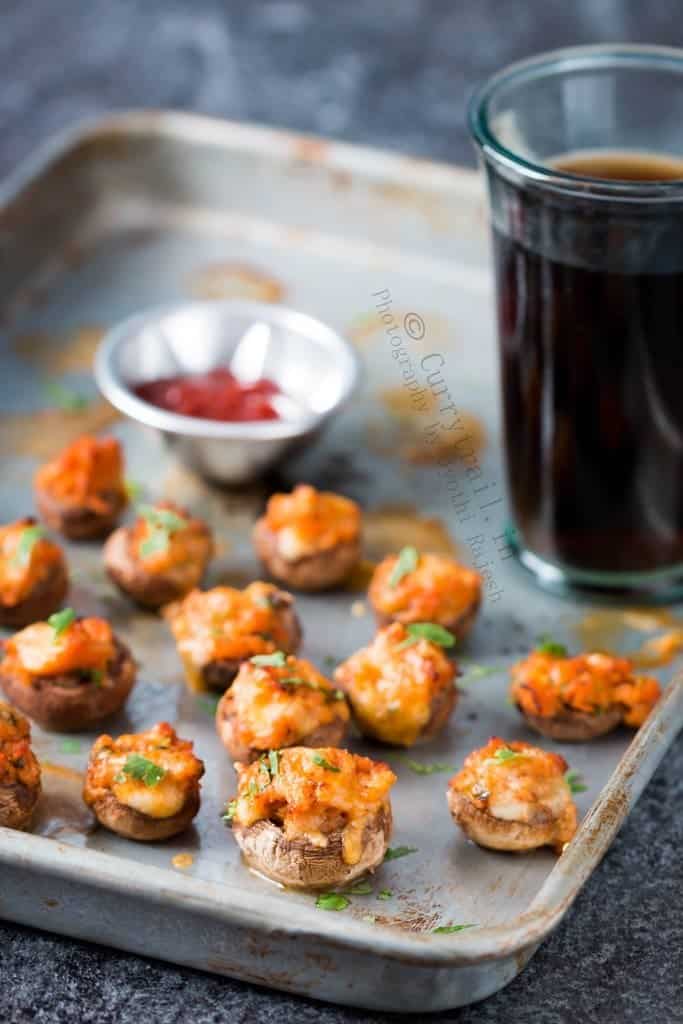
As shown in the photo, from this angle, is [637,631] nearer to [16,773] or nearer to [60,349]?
[16,773]

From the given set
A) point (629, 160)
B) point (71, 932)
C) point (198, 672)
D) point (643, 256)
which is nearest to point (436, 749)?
point (198, 672)

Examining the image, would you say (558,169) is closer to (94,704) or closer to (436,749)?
(436,749)

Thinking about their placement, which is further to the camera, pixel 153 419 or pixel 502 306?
pixel 153 419

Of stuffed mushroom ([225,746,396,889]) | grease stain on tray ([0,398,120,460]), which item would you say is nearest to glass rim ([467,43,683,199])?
stuffed mushroom ([225,746,396,889])

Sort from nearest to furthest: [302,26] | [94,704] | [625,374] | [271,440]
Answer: [94,704], [625,374], [271,440], [302,26]

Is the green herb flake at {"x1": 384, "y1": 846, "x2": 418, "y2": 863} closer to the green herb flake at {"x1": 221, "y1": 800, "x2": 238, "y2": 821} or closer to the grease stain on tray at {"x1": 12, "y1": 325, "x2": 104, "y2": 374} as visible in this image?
the green herb flake at {"x1": 221, "y1": 800, "x2": 238, "y2": 821}

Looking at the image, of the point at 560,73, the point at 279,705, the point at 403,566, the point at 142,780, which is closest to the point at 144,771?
the point at 142,780
